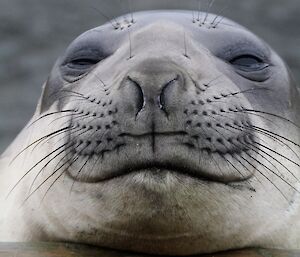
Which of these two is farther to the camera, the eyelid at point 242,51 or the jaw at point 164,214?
the eyelid at point 242,51

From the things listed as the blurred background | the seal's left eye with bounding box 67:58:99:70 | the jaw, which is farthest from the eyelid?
the blurred background

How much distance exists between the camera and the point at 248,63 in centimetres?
446

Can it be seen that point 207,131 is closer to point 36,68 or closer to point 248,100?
point 248,100

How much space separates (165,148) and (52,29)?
11716 millimetres

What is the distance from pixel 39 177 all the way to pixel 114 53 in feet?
2.23

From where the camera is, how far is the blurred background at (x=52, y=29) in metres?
13.0

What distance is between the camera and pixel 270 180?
13.1 feet

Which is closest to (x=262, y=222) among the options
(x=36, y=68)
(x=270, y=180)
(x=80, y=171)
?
(x=270, y=180)

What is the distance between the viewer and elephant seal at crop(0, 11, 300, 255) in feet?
11.8

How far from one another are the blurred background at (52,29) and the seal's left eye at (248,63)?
7.88m

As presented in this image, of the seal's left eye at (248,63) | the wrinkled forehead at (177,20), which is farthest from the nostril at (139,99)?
the seal's left eye at (248,63)

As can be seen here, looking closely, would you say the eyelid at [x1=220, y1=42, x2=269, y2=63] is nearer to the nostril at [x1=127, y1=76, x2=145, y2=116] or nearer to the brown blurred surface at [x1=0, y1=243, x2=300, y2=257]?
the nostril at [x1=127, y1=76, x2=145, y2=116]

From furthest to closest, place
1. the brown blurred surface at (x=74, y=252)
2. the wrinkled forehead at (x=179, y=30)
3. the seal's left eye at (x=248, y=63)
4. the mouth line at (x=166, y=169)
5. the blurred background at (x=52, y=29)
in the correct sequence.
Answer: the blurred background at (x=52, y=29)
the seal's left eye at (x=248, y=63)
the wrinkled forehead at (x=179, y=30)
the brown blurred surface at (x=74, y=252)
the mouth line at (x=166, y=169)

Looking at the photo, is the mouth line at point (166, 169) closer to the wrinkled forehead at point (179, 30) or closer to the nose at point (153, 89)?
the nose at point (153, 89)
